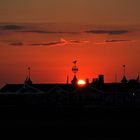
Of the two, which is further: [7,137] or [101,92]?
[101,92]

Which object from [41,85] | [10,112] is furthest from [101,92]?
[10,112]

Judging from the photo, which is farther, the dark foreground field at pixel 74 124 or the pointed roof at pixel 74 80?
the pointed roof at pixel 74 80

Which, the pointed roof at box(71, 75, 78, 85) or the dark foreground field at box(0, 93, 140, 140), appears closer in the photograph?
the dark foreground field at box(0, 93, 140, 140)

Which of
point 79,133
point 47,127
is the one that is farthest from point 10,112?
point 79,133

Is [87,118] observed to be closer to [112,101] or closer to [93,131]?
[93,131]

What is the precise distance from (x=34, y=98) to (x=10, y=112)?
38318mm

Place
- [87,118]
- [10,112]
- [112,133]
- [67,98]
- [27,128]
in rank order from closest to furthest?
[112,133], [27,128], [87,118], [10,112], [67,98]

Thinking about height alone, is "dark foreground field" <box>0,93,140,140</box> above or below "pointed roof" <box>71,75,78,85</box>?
below

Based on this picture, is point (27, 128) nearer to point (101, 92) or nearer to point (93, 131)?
point (93, 131)

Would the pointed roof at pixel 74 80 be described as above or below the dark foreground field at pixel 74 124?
above

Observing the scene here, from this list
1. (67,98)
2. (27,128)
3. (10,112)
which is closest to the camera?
(27,128)

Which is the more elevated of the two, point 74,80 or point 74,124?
point 74,80

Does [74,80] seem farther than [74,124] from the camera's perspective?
Yes

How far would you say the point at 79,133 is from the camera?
1951 inches
